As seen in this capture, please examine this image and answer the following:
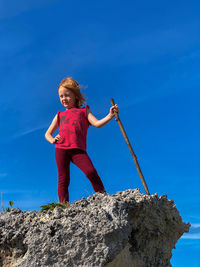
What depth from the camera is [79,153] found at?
20.5 ft

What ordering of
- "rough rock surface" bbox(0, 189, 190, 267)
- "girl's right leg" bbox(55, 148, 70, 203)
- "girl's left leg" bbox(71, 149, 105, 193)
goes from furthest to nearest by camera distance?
"girl's right leg" bbox(55, 148, 70, 203)
"girl's left leg" bbox(71, 149, 105, 193)
"rough rock surface" bbox(0, 189, 190, 267)

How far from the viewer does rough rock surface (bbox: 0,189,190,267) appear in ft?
13.4

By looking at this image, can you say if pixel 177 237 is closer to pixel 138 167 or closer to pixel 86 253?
pixel 138 167

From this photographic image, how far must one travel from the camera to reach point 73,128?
6387 millimetres

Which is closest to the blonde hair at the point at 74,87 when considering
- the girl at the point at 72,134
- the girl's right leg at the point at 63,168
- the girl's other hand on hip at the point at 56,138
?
the girl at the point at 72,134

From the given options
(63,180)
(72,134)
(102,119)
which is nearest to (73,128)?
(72,134)

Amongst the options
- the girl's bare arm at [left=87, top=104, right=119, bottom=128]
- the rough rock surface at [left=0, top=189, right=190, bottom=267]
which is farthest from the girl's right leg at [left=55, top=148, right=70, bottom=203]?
the rough rock surface at [left=0, top=189, right=190, bottom=267]

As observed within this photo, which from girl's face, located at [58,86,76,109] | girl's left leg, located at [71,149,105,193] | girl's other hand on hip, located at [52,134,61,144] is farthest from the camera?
girl's face, located at [58,86,76,109]

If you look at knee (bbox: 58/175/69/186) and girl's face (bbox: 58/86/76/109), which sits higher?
girl's face (bbox: 58/86/76/109)

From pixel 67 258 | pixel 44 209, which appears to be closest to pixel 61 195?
pixel 44 209

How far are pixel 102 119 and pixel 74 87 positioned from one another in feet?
3.40

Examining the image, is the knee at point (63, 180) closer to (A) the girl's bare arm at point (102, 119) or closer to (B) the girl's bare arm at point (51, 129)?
(B) the girl's bare arm at point (51, 129)

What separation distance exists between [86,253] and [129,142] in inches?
90.6

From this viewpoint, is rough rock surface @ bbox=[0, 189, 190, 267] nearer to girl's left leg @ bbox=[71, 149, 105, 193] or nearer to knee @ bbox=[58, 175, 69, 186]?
girl's left leg @ bbox=[71, 149, 105, 193]
